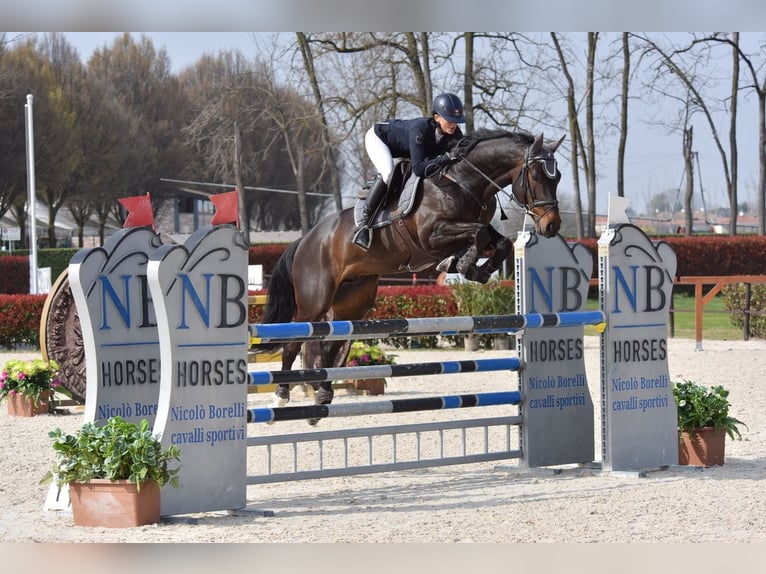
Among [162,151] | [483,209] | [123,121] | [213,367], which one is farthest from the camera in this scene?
[162,151]

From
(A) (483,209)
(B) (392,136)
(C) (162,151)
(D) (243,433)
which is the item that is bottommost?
(D) (243,433)

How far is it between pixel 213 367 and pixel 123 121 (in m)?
41.3

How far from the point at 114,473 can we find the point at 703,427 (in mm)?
3154

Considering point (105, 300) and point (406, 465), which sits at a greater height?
point (105, 300)

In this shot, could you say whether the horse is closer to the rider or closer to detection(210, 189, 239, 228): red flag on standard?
the rider

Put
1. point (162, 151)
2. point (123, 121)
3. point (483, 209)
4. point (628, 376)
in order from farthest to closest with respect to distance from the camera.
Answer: point (162, 151)
point (123, 121)
point (483, 209)
point (628, 376)

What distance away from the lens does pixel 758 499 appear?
4691 millimetres

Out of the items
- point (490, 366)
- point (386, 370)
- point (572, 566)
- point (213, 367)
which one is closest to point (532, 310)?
point (490, 366)

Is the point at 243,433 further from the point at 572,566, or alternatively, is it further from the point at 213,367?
the point at 572,566

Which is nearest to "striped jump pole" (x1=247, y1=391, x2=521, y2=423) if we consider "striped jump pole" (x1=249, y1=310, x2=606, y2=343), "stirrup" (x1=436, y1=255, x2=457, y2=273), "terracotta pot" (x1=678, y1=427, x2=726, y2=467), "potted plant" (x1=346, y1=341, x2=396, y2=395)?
"striped jump pole" (x1=249, y1=310, x2=606, y2=343)

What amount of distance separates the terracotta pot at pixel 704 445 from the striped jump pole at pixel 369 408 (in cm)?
97

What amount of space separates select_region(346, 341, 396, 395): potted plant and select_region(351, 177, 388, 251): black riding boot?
101 inches

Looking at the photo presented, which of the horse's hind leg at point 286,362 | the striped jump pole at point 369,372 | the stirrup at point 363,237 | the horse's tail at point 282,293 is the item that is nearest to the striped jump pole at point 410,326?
the striped jump pole at point 369,372

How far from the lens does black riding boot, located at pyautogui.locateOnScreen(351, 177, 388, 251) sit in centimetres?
620
